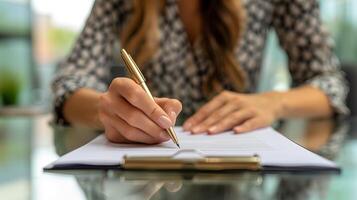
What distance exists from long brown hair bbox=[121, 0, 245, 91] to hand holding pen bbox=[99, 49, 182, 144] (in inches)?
28.1

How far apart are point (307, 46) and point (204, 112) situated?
68 cm

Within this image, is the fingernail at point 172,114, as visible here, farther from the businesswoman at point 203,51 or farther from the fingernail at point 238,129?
the businesswoman at point 203,51

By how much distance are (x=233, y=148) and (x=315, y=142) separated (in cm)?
26

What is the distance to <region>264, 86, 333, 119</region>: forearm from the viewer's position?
143 centimetres

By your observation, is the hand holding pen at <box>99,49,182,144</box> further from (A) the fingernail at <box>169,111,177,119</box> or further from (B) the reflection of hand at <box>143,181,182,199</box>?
(B) the reflection of hand at <box>143,181,182,199</box>

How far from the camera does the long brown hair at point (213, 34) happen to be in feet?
5.25

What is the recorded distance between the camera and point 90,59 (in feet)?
5.19

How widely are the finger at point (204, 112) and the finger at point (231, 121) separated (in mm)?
39

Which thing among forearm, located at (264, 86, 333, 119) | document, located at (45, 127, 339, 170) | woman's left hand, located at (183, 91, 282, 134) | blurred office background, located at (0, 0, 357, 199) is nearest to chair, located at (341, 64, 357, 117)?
blurred office background, located at (0, 0, 357, 199)

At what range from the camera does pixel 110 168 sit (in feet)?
2.31

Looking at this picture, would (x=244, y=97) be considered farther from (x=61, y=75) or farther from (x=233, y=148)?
(x=61, y=75)

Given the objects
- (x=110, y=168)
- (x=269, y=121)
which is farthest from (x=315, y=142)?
(x=110, y=168)

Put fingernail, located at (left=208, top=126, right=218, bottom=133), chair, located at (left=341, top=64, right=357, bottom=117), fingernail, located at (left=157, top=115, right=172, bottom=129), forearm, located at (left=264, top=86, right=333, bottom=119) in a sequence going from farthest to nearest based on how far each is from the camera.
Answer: chair, located at (left=341, top=64, right=357, bottom=117) → forearm, located at (left=264, top=86, right=333, bottom=119) → fingernail, located at (left=208, top=126, right=218, bottom=133) → fingernail, located at (left=157, top=115, right=172, bottom=129)

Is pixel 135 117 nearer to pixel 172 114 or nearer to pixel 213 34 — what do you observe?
pixel 172 114
